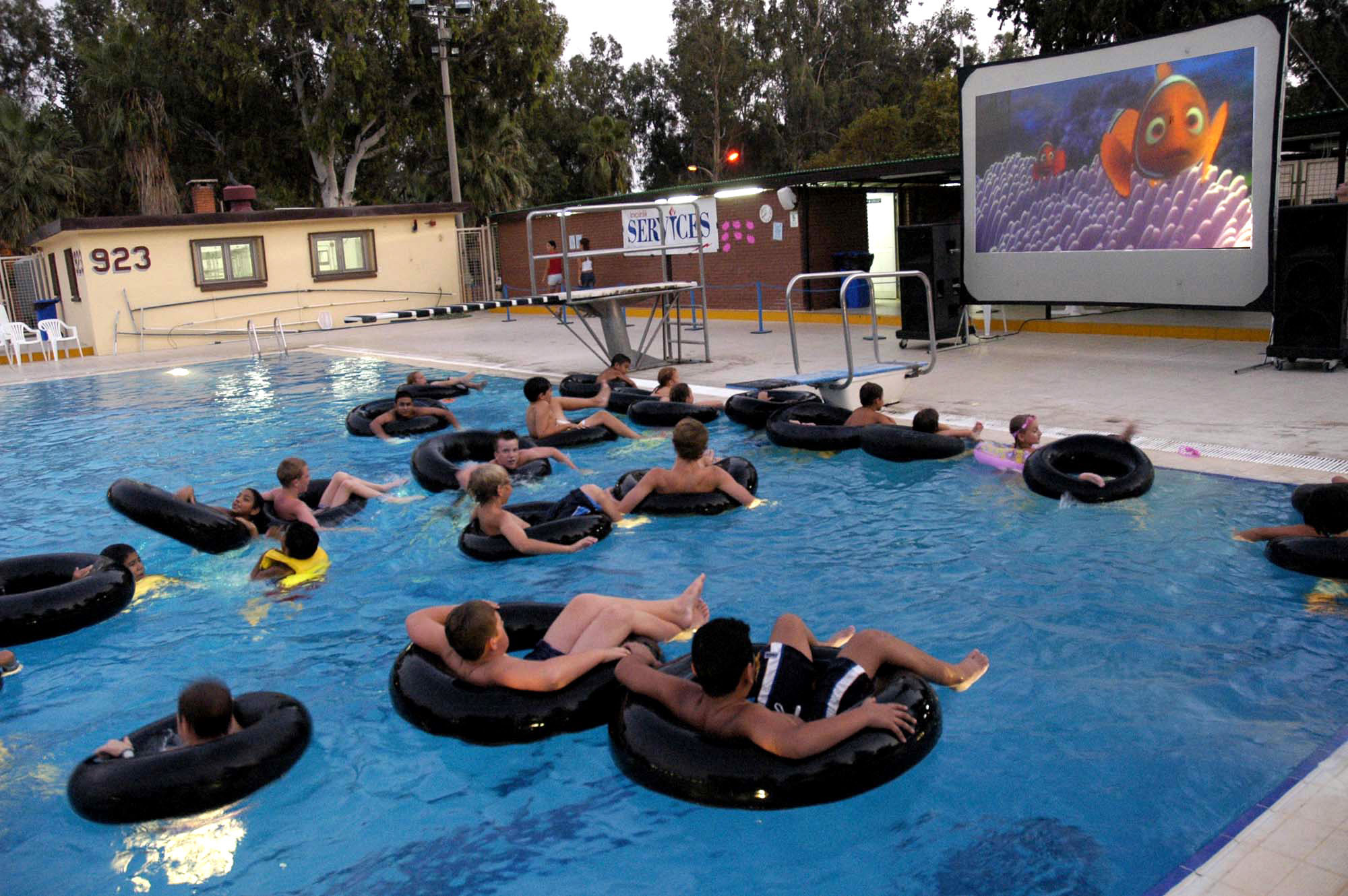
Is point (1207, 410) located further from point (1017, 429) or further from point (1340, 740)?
point (1340, 740)

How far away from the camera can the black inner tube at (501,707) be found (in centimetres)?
467

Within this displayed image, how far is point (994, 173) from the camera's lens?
1507cm

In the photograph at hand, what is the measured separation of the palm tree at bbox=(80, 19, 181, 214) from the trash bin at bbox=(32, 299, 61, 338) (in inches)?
418

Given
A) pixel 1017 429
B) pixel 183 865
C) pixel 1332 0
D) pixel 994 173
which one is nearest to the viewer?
pixel 183 865

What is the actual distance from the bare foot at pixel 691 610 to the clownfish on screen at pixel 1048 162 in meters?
10.9

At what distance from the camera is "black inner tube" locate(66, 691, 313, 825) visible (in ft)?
13.8

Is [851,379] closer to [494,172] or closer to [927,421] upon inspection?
[927,421]

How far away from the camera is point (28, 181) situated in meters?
30.8

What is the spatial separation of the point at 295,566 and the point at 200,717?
2799 millimetres

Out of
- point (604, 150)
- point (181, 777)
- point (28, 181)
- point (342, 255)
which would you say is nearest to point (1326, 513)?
point (181, 777)

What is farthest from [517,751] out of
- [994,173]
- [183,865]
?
[994,173]

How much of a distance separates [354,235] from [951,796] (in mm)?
25901

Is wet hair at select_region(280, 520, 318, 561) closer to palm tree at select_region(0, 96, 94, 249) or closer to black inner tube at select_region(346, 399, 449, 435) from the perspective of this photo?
black inner tube at select_region(346, 399, 449, 435)

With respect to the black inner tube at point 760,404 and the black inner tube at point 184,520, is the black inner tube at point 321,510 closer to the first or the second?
the black inner tube at point 184,520
